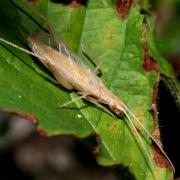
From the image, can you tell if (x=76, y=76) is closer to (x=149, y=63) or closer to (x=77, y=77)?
(x=77, y=77)

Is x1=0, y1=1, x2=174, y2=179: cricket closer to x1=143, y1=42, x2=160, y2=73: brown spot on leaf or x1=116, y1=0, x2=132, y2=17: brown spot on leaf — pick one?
x1=143, y1=42, x2=160, y2=73: brown spot on leaf

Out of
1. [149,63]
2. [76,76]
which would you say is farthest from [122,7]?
[76,76]

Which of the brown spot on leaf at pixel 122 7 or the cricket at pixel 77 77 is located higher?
the brown spot on leaf at pixel 122 7

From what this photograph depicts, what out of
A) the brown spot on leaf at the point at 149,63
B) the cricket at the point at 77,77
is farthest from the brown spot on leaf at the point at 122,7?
the cricket at the point at 77,77

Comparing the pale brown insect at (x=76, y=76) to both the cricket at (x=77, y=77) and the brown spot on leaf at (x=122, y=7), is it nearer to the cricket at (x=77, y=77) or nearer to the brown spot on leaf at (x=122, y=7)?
the cricket at (x=77, y=77)

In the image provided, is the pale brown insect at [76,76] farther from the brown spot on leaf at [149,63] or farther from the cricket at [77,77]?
the brown spot on leaf at [149,63]

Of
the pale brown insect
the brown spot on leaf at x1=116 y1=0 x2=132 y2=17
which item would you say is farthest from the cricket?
the brown spot on leaf at x1=116 y1=0 x2=132 y2=17
